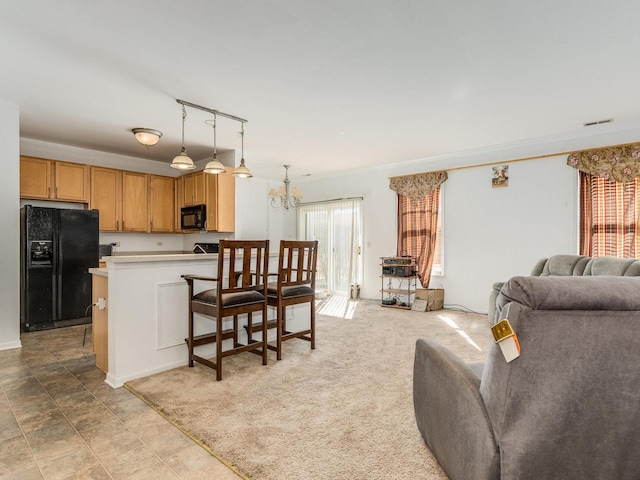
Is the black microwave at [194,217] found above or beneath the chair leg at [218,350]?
above

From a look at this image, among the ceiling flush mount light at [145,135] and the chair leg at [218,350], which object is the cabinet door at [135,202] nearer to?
the ceiling flush mount light at [145,135]

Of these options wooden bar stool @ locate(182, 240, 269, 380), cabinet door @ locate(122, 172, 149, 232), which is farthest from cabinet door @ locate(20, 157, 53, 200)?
wooden bar stool @ locate(182, 240, 269, 380)

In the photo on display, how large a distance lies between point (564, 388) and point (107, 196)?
607 centimetres

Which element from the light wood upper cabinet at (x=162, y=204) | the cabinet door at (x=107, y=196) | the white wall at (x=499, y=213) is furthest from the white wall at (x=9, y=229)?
the white wall at (x=499, y=213)

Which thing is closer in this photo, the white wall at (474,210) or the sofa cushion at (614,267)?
the sofa cushion at (614,267)

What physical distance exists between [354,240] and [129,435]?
529 cm

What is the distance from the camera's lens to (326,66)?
281cm

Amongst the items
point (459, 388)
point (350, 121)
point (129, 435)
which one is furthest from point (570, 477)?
point (350, 121)

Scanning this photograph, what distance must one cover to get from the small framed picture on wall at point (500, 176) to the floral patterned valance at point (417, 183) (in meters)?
0.72

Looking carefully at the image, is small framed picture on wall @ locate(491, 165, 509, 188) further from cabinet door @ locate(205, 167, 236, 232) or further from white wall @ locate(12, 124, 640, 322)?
cabinet door @ locate(205, 167, 236, 232)

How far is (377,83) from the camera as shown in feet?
10.2

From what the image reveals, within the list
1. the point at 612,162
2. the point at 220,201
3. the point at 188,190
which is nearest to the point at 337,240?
the point at 220,201

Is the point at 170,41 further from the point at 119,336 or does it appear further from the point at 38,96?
the point at 119,336

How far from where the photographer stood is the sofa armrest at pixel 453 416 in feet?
3.88
